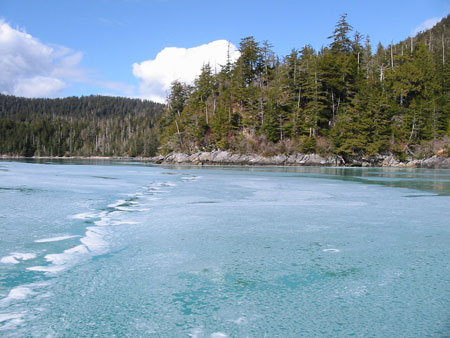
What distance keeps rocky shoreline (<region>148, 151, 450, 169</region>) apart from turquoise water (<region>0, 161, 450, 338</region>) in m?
43.5

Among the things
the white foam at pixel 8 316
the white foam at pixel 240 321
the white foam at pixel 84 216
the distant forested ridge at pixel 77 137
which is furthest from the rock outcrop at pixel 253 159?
the distant forested ridge at pixel 77 137

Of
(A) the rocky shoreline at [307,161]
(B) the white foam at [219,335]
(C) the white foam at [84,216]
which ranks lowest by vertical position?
(B) the white foam at [219,335]

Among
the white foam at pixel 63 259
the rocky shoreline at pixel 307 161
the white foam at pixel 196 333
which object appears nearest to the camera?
the white foam at pixel 196 333

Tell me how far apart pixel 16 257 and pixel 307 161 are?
51252mm

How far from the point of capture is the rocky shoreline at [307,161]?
48.0 m

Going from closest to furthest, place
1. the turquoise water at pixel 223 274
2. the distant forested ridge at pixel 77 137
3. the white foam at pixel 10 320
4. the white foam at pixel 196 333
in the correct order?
the white foam at pixel 196 333, the white foam at pixel 10 320, the turquoise water at pixel 223 274, the distant forested ridge at pixel 77 137

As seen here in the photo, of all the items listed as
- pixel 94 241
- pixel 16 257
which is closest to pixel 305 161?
pixel 94 241

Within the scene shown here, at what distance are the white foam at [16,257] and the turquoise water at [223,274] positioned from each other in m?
0.02

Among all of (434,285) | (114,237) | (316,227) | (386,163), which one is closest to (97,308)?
(114,237)

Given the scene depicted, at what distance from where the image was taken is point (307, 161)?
54.1 meters

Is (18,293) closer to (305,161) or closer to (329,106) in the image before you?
(305,161)

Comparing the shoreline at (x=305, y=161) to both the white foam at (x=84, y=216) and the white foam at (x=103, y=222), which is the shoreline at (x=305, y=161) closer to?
the white foam at (x=84, y=216)

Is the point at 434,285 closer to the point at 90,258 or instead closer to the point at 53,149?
the point at 90,258

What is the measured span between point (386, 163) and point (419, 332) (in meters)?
53.8
